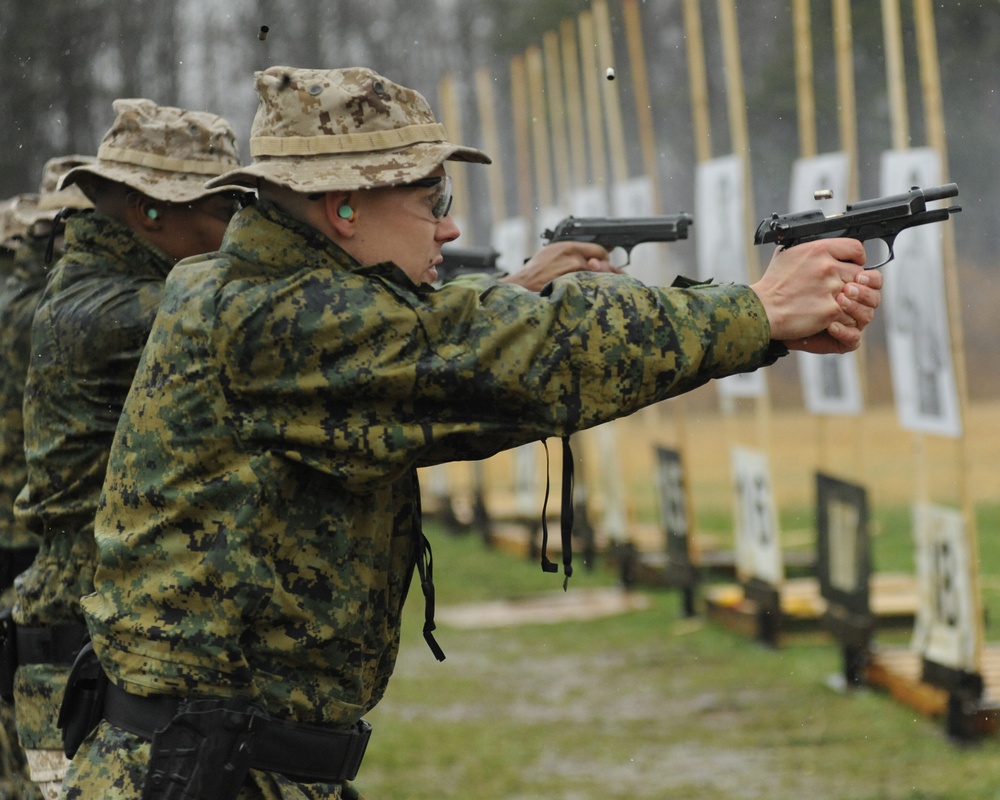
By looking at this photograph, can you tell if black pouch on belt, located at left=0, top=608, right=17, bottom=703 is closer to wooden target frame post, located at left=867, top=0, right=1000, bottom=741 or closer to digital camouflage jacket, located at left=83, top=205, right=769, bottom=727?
digital camouflage jacket, located at left=83, top=205, right=769, bottom=727

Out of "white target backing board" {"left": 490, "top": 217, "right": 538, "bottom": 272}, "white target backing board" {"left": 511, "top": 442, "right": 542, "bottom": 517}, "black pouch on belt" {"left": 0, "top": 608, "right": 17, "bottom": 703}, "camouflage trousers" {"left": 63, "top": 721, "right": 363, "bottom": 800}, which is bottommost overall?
"camouflage trousers" {"left": 63, "top": 721, "right": 363, "bottom": 800}

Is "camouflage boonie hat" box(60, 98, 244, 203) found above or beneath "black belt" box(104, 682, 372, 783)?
above

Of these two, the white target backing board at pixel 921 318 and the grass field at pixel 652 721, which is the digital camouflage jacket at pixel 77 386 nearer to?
the grass field at pixel 652 721

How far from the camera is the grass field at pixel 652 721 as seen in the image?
618 centimetres

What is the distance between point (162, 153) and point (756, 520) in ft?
17.7

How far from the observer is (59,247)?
5.02 m

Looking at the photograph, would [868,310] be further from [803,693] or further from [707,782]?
[803,693]

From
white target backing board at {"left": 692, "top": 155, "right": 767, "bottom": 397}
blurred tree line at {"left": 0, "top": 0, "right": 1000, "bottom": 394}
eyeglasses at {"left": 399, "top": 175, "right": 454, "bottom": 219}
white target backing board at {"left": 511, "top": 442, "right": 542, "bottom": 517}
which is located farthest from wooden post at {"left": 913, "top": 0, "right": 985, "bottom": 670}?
blurred tree line at {"left": 0, "top": 0, "right": 1000, "bottom": 394}

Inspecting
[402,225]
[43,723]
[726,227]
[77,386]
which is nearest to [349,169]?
[402,225]

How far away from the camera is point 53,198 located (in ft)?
15.7

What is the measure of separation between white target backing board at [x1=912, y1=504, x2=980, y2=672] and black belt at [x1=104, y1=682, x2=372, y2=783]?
418 cm

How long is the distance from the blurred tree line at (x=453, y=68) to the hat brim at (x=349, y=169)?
17.0 metres

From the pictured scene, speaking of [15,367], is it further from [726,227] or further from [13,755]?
[726,227]

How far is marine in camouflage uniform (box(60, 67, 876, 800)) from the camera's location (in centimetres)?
243
